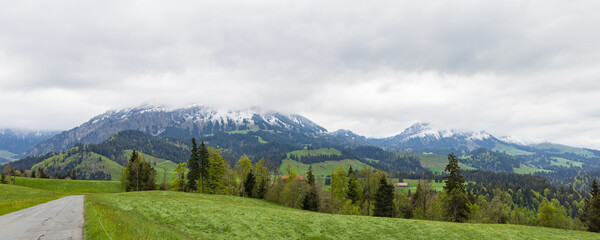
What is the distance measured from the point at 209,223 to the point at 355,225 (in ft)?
57.0

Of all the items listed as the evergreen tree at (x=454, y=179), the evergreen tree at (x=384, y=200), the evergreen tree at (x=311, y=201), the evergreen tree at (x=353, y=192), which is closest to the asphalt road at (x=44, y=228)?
the evergreen tree at (x=311, y=201)

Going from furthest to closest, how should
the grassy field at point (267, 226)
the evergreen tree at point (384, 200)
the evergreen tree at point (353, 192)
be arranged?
the evergreen tree at point (353, 192) → the evergreen tree at point (384, 200) → the grassy field at point (267, 226)

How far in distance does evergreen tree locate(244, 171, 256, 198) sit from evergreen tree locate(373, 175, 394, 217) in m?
41.4

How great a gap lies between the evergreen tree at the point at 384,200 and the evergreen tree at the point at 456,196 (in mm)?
13097

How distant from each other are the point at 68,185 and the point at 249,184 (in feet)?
287

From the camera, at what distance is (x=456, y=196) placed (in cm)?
5594

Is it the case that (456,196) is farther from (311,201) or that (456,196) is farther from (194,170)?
(194,170)

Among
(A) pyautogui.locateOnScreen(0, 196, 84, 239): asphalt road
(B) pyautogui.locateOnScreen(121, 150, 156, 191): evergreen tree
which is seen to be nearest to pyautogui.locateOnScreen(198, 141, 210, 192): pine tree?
(B) pyautogui.locateOnScreen(121, 150, 156, 191): evergreen tree

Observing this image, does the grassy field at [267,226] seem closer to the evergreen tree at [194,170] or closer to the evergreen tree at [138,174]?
the evergreen tree at [194,170]

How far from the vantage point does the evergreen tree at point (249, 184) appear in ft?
295

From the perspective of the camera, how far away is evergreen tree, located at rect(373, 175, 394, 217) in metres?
66.9

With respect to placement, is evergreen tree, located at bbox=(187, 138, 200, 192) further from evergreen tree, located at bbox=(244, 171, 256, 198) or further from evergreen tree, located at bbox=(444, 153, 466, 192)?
evergreen tree, located at bbox=(444, 153, 466, 192)

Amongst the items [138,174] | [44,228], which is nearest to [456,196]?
[44,228]

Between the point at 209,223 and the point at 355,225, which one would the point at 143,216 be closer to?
the point at 209,223
